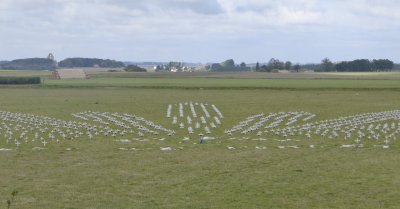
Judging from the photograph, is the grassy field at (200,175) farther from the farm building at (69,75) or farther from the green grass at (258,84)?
the farm building at (69,75)

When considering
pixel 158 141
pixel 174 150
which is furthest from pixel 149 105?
pixel 174 150

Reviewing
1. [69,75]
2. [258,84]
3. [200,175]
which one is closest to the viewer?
[200,175]

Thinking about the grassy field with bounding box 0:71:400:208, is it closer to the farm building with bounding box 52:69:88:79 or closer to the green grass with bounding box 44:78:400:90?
the green grass with bounding box 44:78:400:90

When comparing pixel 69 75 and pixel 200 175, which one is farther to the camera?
pixel 69 75

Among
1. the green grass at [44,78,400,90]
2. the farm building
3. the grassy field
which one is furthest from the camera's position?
the farm building

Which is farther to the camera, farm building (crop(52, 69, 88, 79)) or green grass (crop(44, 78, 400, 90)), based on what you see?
farm building (crop(52, 69, 88, 79))

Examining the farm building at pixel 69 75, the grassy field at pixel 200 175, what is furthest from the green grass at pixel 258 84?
the grassy field at pixel 200 175

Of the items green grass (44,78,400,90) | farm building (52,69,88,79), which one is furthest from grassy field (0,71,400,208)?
farm building (52,69,88,79)

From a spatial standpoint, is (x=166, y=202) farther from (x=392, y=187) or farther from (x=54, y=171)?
(x=392, y=187)

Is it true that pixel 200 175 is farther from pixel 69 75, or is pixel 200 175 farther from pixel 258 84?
pixel 69 75

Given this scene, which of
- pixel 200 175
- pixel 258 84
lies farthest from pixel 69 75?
pixel 200 175

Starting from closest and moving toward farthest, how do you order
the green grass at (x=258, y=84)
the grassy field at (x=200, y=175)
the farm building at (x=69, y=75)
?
the grassy field at (x=200, y=175)
the green grass at (x=258, y=84)
the farm building at (x=69, y=75)

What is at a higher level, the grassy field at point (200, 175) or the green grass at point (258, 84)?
the grassy field at point (200, 175)

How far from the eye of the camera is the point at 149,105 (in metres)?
54.5
